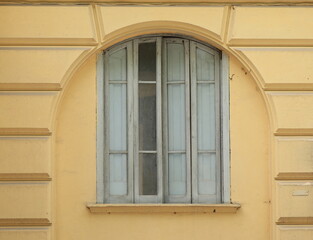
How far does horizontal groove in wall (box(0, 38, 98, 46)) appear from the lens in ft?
24.3

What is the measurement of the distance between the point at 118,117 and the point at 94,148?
0.45 m

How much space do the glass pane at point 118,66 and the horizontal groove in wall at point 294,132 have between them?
182cm

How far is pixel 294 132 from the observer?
7441mm

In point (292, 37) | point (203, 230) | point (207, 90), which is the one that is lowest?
point (203, 230)

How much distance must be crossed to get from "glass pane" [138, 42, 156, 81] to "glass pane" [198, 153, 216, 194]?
1.07 meters

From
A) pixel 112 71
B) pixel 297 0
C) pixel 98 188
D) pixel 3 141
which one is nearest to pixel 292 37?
pixel 297 0

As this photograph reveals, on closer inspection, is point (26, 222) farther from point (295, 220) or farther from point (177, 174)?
point (295, 220)

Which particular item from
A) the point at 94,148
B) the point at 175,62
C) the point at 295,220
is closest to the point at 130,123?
the point at 94,148

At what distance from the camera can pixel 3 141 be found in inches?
290

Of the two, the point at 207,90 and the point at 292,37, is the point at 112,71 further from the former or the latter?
the point at 292,37

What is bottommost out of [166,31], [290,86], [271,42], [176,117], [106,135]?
[106,135]

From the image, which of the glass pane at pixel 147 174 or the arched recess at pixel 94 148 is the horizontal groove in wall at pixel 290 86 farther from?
the glass pane at pixel 147 174

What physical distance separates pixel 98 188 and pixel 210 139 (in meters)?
1.37

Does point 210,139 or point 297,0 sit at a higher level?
point 297,0
